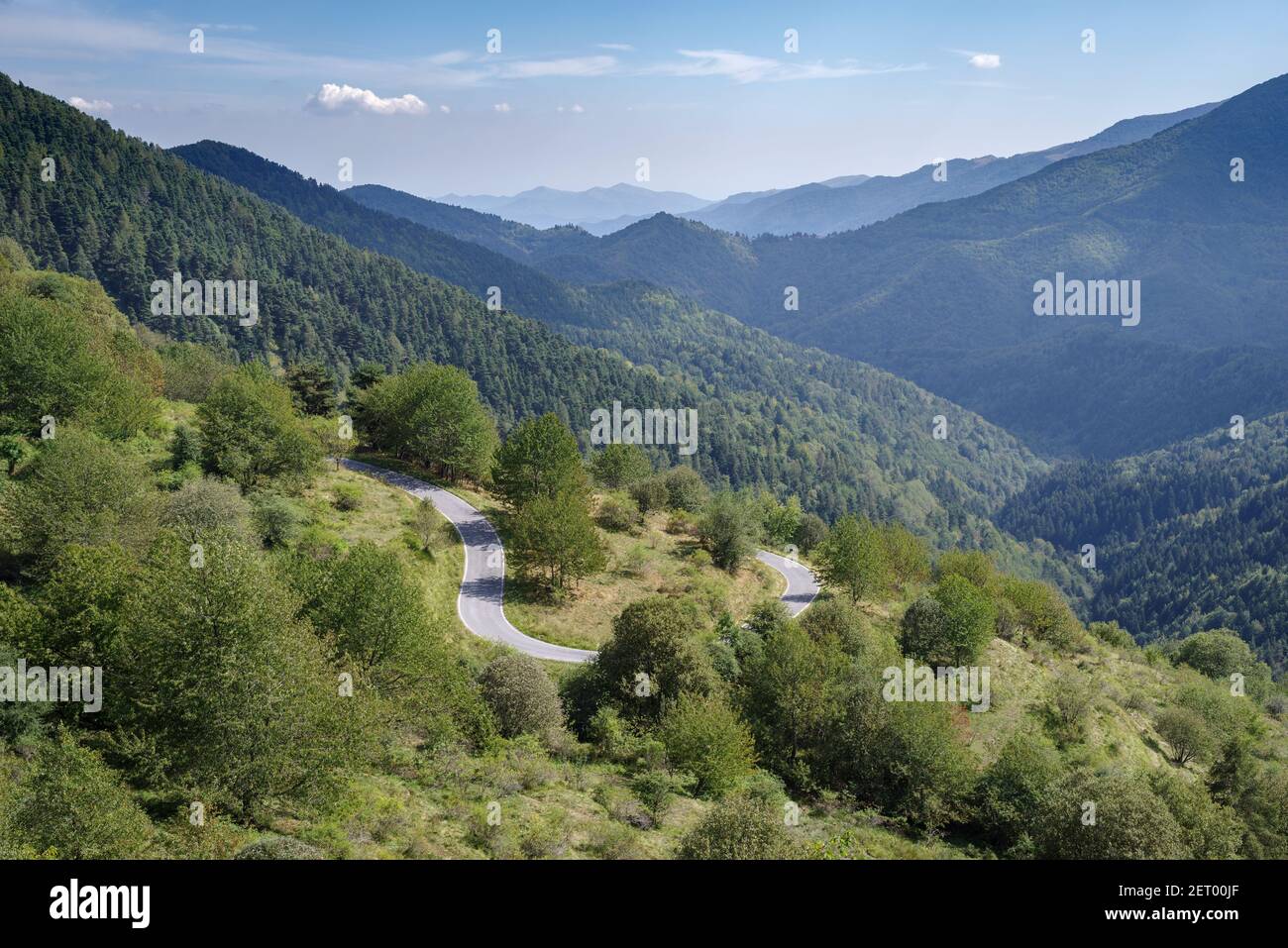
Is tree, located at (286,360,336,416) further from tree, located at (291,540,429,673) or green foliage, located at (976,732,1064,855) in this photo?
green foliage, located at (976,732,1064,855)

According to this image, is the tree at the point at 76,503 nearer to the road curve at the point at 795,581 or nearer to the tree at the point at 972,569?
the road curve at the point at 795,581

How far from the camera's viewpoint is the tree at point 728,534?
200ft

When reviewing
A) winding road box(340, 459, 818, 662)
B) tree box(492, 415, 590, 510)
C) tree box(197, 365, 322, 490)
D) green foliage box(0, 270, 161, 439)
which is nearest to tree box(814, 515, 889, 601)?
winding road box(340, 459, 818, 662)

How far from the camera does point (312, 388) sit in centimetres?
7069

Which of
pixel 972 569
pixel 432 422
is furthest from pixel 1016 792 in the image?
pixel 432 422

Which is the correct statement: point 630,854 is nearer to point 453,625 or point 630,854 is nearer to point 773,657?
point 773,657

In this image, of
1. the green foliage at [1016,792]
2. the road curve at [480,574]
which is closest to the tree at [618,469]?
the road curve at [480,574]

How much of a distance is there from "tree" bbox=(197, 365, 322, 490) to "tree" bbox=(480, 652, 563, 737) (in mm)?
25028

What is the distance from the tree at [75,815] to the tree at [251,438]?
33.5 meters

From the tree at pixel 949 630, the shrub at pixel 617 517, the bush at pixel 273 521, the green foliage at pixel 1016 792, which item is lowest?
the green foliage at pixel 1016 792

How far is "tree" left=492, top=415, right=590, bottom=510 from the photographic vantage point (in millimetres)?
58062
